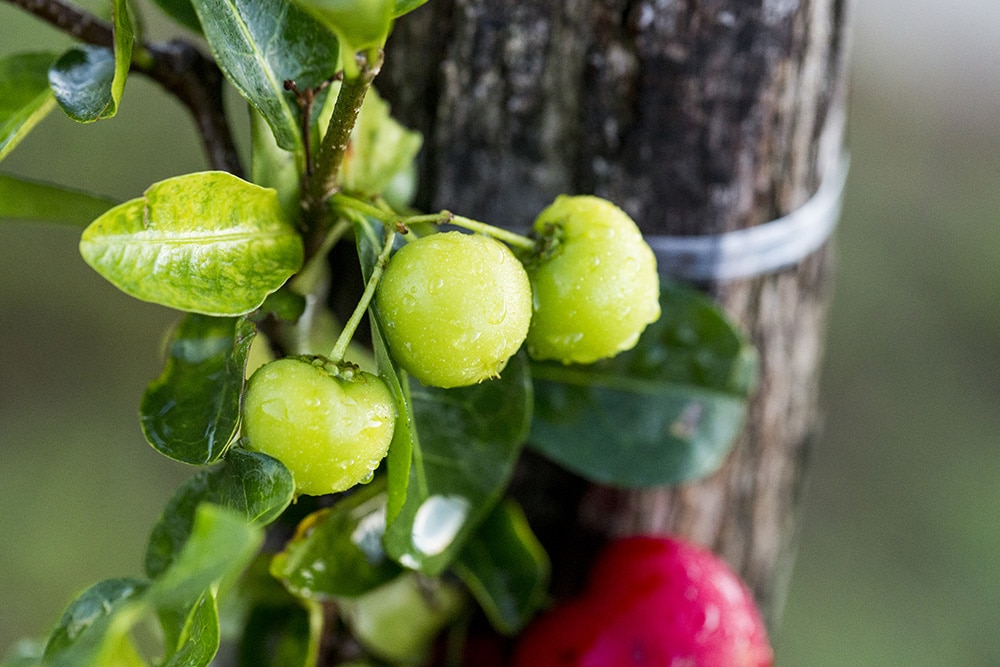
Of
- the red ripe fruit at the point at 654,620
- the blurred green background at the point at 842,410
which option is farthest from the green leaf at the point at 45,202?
the blurred green background at the point at 842,410

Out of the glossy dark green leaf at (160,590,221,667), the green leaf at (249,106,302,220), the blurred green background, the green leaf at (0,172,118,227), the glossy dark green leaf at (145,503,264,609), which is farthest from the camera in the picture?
the blurred green background

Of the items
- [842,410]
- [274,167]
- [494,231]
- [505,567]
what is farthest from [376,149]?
[842,410]

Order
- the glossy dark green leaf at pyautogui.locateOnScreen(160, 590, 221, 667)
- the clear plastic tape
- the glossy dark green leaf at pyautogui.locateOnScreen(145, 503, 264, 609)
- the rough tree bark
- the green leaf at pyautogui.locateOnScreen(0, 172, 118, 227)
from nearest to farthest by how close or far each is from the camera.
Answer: the glossy dark green leaf at pyautogui.locateOnScreen(145, 503, 264, 609) → the glossy dark green leaf at pyautogui.locateOnScreen(160, 590, 221, 667) → the green leaf at pyautogui.locateOnScreen(0, 172, 118, 227) → the rough tree bark → the clear plastic tape

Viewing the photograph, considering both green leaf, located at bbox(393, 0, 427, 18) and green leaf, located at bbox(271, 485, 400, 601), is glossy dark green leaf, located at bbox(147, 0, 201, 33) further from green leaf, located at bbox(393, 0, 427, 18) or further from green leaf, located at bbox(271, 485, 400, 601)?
green leaf, located at bbox(271, 485, 400, 601)

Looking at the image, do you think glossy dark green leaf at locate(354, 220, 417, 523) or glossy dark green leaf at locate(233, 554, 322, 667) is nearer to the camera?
glossy dark green leaf at locate(354, 220, 417, 523)

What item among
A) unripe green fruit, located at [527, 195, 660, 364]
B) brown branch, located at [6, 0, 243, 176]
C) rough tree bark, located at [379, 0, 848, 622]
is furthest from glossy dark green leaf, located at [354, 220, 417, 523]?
rough tree bark, located at [379, 0, 848, 622]

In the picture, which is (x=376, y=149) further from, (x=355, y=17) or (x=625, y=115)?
(x=355, y=17)

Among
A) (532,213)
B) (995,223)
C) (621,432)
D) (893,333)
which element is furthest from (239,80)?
(995,223)

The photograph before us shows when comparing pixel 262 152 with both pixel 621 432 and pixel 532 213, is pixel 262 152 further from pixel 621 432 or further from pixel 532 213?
pixel 621 432
